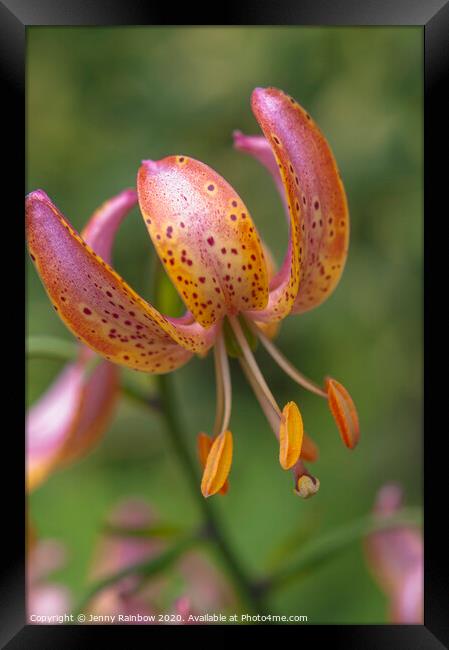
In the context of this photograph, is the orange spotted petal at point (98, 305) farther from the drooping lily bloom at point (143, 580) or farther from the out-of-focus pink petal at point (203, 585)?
the out-of-focus pink petal at point (203, 585)

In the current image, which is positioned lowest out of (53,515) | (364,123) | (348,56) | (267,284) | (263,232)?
(53,515)

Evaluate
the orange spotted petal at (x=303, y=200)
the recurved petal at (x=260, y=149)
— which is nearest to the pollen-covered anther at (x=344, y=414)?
the orange spotted petal at (x=303, y=200)

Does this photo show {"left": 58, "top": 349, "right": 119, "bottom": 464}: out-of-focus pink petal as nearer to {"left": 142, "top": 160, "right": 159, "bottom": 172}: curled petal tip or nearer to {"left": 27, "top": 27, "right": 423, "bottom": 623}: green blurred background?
{"left": 142, "top": 160, "right": 159, "bottom": 172}: curled petal tip

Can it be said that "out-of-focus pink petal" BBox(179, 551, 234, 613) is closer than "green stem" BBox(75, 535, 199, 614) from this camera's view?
No

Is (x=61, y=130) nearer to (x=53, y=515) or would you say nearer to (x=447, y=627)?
(x=53, y=515)

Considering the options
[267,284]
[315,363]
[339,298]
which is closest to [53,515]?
[315,363]

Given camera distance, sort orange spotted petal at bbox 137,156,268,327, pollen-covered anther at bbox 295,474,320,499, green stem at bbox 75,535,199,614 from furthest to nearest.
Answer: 1. green stem at bbox 75,535,199,614
2. pollen-covered anther at bbox 295,474,320,499
3. orange spotted petal at bbox 137,156,268,327

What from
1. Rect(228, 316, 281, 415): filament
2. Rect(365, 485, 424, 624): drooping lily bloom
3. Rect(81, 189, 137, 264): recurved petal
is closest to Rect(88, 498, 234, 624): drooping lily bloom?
Rect(365, 485, 424, 624): drooping lily bloom

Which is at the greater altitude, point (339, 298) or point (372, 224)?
point (372, 224)
